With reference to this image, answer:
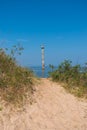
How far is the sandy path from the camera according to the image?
30.4 ft

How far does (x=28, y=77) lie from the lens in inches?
454

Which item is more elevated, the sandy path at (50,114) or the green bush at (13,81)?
the green bush at (13,81)

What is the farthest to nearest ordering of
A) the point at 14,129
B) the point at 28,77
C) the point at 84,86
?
the point at 84,86 < the point at 28,77 < the point at 14,129

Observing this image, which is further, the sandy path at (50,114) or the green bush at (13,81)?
the green bush at (13,81)

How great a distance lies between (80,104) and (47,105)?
1413 millimetres

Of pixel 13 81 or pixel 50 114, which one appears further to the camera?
pixel 13 81

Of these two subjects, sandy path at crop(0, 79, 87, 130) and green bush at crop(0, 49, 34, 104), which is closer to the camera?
sandy path at crop(0, 79, 87, 130)

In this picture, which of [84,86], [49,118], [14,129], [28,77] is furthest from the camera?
[84,86]

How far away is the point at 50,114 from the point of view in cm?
1004

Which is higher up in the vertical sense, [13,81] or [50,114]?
[13,81]

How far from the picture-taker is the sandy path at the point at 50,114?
9266 mm

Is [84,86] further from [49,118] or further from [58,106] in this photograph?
[49,118]

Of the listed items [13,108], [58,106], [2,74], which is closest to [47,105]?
[58,106]

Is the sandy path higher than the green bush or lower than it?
lower
